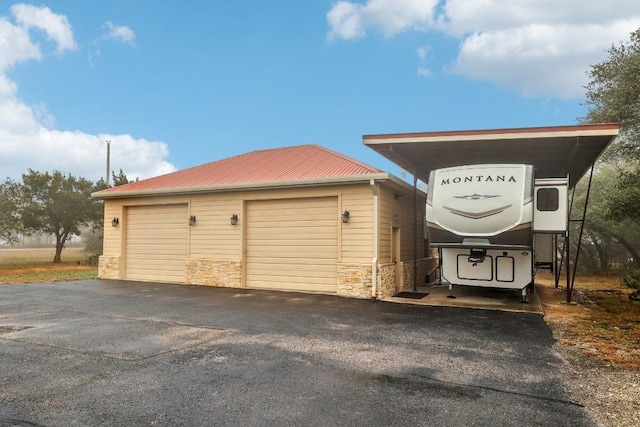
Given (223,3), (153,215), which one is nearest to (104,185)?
(153,215)

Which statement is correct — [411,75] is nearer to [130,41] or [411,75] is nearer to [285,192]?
[285,192]

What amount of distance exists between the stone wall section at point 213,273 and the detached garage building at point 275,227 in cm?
3

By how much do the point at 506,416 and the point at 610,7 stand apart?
1353 cm

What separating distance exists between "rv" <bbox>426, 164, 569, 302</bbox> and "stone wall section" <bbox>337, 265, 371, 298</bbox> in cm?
185

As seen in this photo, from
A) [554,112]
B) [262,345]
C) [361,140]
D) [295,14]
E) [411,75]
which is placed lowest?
[262,345]

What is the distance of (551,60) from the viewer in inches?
594

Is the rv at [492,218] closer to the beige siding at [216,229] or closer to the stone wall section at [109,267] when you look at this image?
the beige siding at [216,229]

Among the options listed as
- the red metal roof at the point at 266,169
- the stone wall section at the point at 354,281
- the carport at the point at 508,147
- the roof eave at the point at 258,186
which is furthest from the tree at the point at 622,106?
the stone wall section at the point at 354,281

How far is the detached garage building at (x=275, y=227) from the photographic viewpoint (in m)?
10.1

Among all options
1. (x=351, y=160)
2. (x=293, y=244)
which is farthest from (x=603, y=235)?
(x=293, y=244)

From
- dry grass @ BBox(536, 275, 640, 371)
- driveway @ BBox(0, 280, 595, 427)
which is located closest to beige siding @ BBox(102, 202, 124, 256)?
driveway @ BBox(0, 280, 595, 427)

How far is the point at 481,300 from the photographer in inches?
374

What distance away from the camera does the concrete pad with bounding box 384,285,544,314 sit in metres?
8.61

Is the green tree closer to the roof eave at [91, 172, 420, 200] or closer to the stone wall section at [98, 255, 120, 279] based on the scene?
the roof eave at [91, 172, 420, 200]
